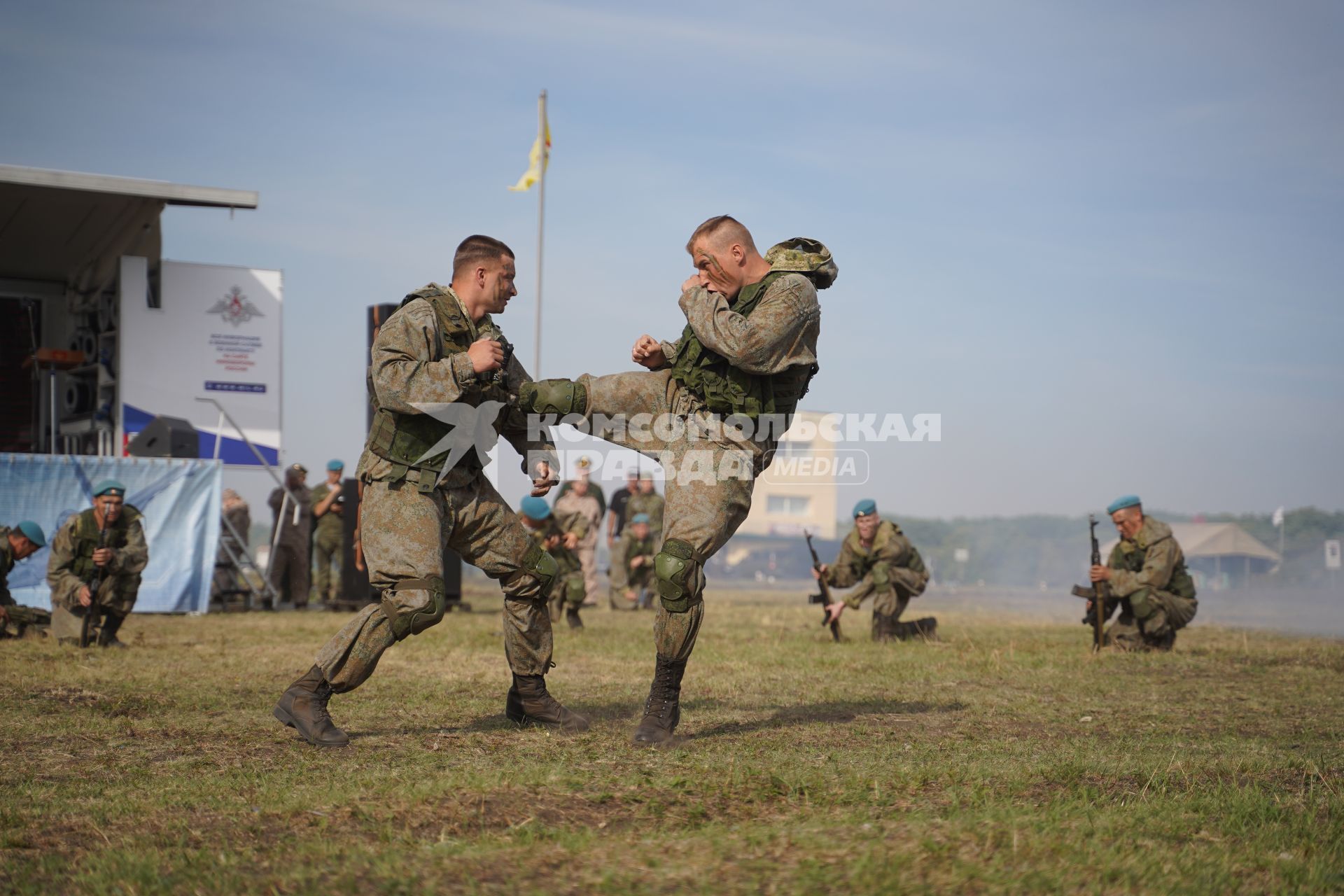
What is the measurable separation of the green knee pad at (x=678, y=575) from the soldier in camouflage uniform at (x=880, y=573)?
707 cm

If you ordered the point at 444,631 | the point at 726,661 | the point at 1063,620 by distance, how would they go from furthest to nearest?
1. the point at 1063,620
2. the point at 444,631
3. the point at 726,661

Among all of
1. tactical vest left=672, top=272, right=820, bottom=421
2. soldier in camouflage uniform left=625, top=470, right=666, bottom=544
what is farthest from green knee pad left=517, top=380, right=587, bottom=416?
soldier in camouflage uniform left=625, top=470, right=666, bottom=544

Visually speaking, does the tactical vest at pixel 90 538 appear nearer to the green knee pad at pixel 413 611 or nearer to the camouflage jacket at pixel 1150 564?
the green knee pad at pixel 413 611

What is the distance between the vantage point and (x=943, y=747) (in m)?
6.00

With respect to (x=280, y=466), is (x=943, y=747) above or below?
below

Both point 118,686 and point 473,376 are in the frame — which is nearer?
point 473,376

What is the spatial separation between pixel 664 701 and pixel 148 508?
11.5m

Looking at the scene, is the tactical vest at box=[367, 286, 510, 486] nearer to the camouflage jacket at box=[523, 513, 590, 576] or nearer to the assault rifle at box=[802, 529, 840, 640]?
the assault rifle at box=[802, 529, 840, 640]

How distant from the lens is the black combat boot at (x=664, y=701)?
579cm

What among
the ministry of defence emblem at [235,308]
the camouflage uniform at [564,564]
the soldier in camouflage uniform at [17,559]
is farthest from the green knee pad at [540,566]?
the ministry of defence emblem at [235,308]

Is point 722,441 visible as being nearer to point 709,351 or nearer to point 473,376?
point 709,351

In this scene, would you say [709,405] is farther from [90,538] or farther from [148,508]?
[148,508]

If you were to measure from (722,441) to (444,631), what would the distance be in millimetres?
7745

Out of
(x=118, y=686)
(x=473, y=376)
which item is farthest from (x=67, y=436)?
(x=473, y=376)
